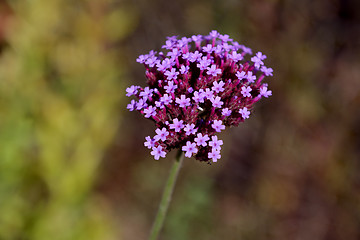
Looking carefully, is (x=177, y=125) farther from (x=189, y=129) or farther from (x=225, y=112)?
(x=225, y=112)

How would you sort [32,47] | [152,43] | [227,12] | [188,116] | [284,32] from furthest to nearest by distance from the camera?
[152,43]
[284,32]
[227,12]
[32,47]
[188,116]

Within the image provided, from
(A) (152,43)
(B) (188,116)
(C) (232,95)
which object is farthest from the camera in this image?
(A) (152,43)

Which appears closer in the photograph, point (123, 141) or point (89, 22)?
point (89, 22)

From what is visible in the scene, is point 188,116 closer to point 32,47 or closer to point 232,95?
point 232,95

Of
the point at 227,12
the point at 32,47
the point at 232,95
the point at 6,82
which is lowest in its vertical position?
the point at 232,95

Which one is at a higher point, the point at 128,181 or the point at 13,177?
the point at 128,181

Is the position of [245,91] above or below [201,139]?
above

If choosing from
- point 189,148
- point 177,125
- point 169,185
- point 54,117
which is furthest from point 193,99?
point 54,117

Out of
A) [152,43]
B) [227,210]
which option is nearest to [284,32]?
[152,43]
